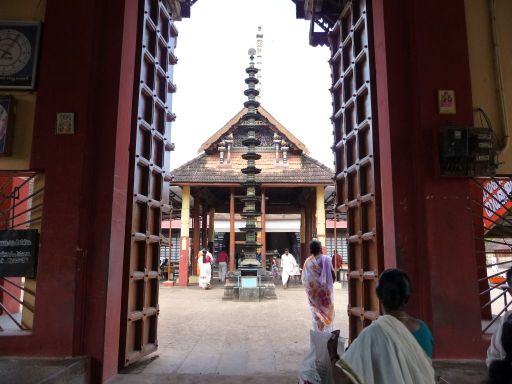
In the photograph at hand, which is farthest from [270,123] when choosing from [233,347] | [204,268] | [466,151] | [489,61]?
[466,151]

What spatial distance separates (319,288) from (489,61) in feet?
10.8

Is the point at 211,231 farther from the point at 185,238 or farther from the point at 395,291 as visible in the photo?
the point at 395,291

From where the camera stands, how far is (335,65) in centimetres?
643

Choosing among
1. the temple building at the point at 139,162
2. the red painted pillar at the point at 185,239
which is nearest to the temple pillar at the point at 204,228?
the red painted pillar at the point at 185,239

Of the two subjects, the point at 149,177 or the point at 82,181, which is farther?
the point at 149,177

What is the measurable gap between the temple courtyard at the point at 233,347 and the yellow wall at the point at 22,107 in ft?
7.55

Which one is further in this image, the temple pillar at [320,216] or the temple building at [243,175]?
the temple pillar at [320,216]

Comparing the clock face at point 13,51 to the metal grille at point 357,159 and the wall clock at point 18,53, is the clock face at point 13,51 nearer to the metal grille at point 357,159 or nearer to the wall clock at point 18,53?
the wall clock at point 18,53

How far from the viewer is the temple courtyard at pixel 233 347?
13.2ft

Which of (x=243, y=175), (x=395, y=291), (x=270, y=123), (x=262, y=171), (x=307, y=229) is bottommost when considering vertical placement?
(x=395, y=291)

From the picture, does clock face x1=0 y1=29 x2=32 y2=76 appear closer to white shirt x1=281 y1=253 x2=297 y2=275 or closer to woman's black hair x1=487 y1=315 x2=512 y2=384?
woman's black hair x1=487 y1=315 x2=512 y2=384

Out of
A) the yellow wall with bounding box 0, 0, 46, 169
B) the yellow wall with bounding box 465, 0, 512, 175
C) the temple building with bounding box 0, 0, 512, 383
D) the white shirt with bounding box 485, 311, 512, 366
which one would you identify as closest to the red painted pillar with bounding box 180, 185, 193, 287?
the temple building with bounding box 0, 0, 512, 383

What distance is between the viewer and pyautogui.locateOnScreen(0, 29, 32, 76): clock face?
4.25 metres

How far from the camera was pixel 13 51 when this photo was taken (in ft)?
14.1
